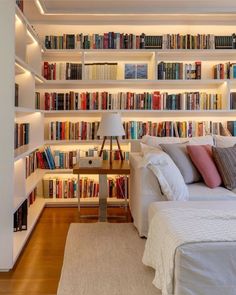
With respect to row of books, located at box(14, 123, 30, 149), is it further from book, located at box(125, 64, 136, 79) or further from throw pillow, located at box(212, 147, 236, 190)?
throw pillow, located at box(212, 147, 236, 190)

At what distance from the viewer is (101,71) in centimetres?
427

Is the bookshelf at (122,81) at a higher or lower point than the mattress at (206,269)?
higher

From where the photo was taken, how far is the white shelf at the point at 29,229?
8.73 feet

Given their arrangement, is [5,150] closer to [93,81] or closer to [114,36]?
→ [93,81]

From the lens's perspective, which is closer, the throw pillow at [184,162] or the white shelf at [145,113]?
the throw pillow at [184,162]

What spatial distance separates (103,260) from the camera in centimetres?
257

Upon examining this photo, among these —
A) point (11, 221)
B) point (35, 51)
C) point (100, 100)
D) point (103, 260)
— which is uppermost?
point (35, 51)

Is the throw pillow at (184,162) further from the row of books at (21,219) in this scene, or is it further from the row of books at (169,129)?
the row of books at (21,219)

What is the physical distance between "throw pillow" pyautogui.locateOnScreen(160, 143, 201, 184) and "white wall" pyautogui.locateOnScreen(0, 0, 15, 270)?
160cm

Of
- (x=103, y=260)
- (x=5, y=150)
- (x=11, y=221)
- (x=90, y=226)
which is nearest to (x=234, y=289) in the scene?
(x=103, y=260)

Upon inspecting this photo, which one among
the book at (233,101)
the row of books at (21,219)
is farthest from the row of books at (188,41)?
the row of books at (21,219)

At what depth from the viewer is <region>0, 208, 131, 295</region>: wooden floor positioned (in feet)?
7.19

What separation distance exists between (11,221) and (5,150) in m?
0.51

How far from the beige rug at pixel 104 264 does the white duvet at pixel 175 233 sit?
0.52 ft
